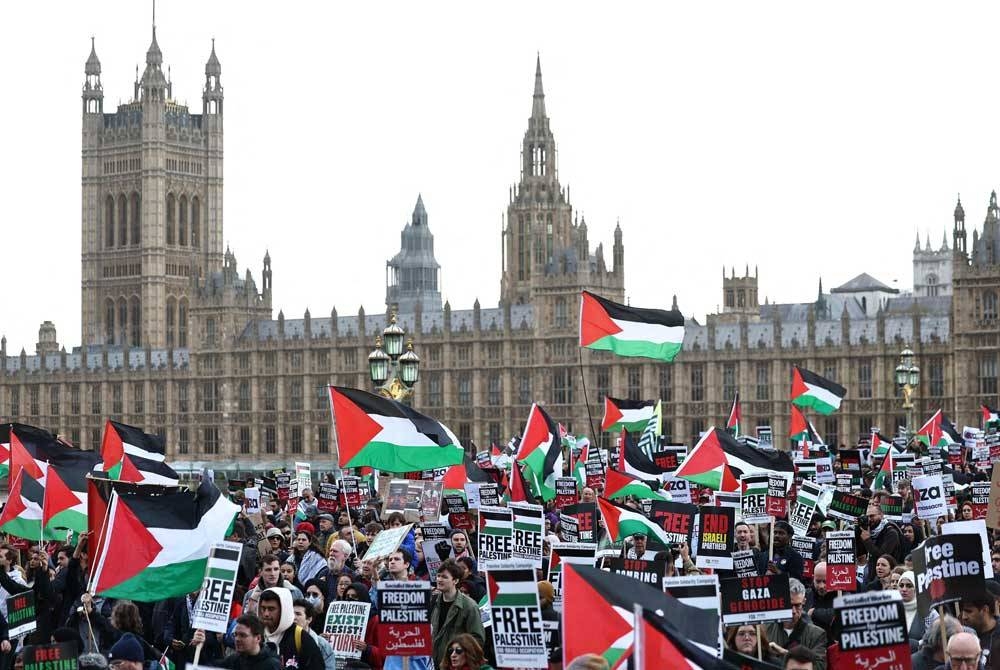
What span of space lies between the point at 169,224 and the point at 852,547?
102m

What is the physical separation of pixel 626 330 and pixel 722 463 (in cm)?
501

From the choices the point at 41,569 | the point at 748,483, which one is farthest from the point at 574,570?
the point at 748,483

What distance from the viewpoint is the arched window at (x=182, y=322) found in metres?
112

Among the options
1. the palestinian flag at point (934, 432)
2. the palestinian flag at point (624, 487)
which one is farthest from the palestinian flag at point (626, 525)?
the palestinian flag at point (934, 432)

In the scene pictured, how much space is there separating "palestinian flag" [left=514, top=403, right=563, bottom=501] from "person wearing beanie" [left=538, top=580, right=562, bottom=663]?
14.6 metres

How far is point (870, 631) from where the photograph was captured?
919 centimetres

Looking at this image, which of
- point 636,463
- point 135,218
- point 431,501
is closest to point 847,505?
point 431,501

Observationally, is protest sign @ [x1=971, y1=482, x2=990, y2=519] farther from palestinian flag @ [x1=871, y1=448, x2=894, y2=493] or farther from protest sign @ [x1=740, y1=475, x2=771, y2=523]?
palestinian flag @ [x1=871, y1=448, x2=894, y2=493]

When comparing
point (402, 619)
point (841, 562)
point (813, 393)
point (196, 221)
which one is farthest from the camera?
point (196, 221)

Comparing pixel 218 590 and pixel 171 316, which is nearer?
pixel 218 590

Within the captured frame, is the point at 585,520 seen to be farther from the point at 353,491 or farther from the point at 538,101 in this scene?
the point at 538,101

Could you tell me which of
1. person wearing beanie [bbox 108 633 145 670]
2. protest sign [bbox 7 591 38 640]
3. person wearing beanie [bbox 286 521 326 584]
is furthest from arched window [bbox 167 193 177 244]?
person wearing beanie [bbox 108 633 145 670]

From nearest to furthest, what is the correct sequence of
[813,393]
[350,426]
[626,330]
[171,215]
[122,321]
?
[350,426]
[626,330]
[813,393]
[171,215]
[122,321]

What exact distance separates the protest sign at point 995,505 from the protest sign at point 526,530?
12.8ft
